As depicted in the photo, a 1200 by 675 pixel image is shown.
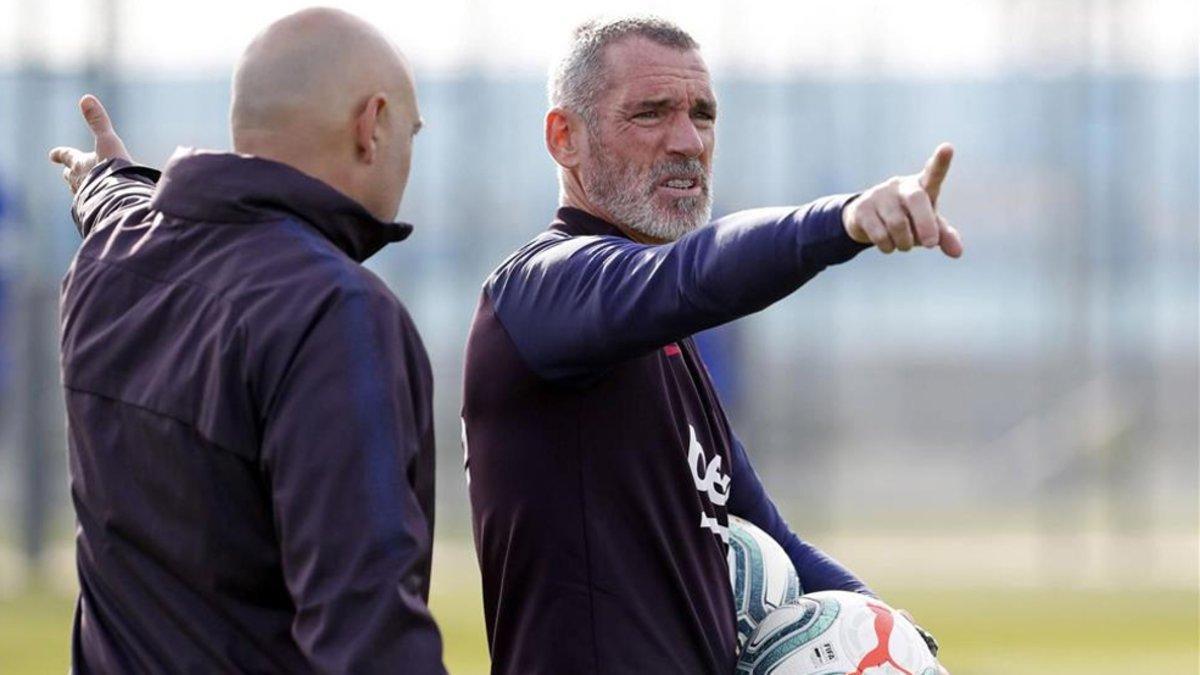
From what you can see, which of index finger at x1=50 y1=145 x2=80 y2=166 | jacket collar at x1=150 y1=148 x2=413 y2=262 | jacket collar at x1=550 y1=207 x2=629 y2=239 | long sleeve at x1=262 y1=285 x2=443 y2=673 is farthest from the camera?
jacket collar at x1=550 y1=207 x2=629 y2=239

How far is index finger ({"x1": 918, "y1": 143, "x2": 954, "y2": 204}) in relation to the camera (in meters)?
3.12

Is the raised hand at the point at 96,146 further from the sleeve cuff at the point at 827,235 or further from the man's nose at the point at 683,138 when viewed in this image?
the sleeve cuff at the point at 827,235

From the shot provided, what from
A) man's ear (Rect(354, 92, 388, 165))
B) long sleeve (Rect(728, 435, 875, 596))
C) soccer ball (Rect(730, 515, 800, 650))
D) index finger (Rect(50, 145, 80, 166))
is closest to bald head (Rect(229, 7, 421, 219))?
man's ear (Rect(354, 92, 388, 165))

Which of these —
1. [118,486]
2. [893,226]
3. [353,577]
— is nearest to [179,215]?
[118,486]

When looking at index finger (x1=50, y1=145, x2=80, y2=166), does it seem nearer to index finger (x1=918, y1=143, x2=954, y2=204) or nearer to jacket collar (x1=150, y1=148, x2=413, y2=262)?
jacket collar (x1=150, y1=148, x2=413, y2=262)

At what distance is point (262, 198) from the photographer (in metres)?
3.24

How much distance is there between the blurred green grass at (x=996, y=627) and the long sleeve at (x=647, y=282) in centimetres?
652

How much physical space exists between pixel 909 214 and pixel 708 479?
1.16m

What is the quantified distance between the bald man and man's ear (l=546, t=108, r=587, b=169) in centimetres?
119

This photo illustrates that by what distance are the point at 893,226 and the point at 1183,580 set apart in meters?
13.7

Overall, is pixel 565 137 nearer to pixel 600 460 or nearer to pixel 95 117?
pixel 600 460

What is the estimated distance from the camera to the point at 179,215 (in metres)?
3.32

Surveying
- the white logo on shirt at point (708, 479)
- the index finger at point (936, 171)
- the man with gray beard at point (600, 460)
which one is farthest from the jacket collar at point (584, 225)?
the index finger at point (936, 171)

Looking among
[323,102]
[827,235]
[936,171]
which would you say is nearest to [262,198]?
[323,102]
